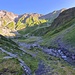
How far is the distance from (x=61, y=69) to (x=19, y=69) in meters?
13.4

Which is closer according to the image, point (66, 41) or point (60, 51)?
point (60, 51)

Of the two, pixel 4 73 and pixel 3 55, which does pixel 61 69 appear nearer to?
pixel 4 73

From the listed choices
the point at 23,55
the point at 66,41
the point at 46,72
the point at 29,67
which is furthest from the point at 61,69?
the point at 66,41

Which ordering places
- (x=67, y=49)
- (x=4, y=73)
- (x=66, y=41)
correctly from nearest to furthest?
1. (x=4, y=73)
2. (x=67, y=49)
3. (x=66, y=41)

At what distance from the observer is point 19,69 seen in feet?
178

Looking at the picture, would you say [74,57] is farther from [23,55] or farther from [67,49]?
[23,55]

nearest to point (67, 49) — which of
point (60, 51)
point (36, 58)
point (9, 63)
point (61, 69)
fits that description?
point (60, 51)

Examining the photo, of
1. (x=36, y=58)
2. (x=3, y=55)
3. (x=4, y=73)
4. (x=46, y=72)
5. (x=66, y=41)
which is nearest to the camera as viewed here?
(x=4, y=73)

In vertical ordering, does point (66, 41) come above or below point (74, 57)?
above

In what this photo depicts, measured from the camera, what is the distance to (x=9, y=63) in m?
57.3

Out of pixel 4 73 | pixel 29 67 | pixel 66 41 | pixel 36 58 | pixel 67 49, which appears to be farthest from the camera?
pixel 66 41

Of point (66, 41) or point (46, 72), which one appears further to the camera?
point (66, 41)

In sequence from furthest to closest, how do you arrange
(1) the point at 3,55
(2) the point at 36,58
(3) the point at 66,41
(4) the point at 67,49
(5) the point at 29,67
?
1. (3) the point at 66,41
2. (4) the point at 67,49
3. (2) the point at 36,58
4. (1) the point at 3,55
5. (5) the point at 29,67

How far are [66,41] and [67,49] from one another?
1274cm
